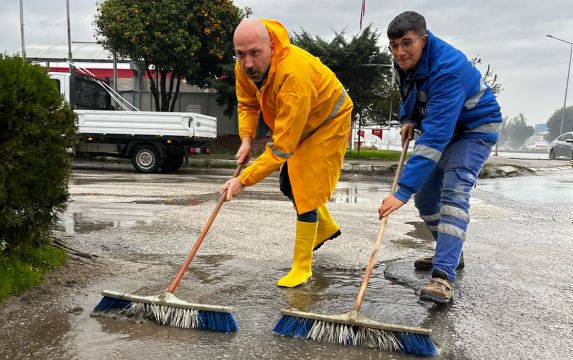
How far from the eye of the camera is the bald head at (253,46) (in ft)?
9.90

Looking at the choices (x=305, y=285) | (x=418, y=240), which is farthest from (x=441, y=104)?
(x=418, y=240)

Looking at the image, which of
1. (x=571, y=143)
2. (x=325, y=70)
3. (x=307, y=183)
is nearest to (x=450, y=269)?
(x=307, y=183)

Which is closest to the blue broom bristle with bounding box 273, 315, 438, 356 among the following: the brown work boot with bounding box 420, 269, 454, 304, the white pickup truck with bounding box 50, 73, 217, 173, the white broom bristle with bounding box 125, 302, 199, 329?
the white broom bristle with bounding box 125, 302, 199, 329

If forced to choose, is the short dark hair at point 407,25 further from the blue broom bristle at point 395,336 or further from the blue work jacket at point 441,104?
the blue broom bristle at point 395,336

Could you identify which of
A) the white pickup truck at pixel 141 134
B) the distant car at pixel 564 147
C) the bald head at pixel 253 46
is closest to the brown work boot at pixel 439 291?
the bald head at pixel 253 46

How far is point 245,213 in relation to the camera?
656 centimetres

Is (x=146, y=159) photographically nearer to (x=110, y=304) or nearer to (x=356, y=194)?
(x=356, y=194)

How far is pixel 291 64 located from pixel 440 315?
5.73ft

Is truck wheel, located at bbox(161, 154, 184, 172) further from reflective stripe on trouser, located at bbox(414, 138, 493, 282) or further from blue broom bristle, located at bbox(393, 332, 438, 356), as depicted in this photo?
blue broom bristle, located at bbox(393, 332, 438, 356)

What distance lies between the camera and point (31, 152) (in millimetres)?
3139

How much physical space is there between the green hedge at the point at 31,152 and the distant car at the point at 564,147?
25.7 meters

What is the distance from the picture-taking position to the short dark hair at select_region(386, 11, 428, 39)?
10.1 ft

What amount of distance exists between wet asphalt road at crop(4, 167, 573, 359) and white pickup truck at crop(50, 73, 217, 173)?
6.30 m

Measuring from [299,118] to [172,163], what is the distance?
11.6 meters
